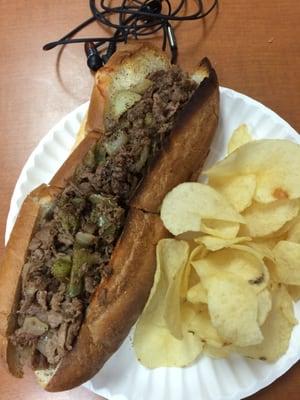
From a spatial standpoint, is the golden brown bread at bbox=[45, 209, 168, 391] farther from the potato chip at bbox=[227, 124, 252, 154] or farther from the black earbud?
the black earbud

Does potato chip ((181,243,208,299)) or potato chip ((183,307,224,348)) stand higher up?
potato chip ((181,243,208,299))

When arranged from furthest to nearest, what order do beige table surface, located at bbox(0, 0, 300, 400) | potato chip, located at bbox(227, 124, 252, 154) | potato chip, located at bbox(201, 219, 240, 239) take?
1. beige table surface, located at bbox(0, 0, 300, 400)
2. potato chip, located at bbox(227, 124, 252, 154)
3. potato chip, located at bbox(201, 219, 240, 239)

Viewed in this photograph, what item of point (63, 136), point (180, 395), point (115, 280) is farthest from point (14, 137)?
point (180, 395)

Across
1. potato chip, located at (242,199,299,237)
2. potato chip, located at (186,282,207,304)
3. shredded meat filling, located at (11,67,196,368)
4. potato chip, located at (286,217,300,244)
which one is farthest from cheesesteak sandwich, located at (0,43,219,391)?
potato chip, located at (286,217,300,244)

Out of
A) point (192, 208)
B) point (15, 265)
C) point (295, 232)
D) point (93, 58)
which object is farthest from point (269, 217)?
point (93, 58)

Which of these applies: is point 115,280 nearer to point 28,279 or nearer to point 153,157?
point 28,279

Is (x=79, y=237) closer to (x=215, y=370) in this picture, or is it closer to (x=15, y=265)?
(x=15, y=265)

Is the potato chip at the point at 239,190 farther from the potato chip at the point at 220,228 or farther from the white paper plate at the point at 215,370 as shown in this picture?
the white paper plate at the point at 215,370

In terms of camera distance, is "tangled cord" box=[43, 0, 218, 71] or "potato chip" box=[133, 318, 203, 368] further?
"tangled cord" box=[43, 0, 218, 71]
